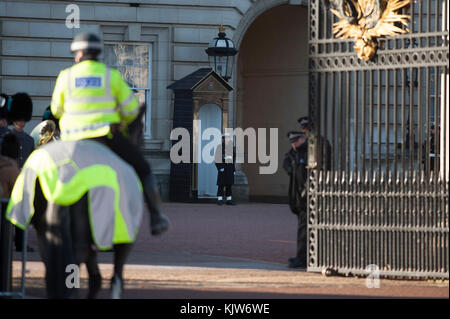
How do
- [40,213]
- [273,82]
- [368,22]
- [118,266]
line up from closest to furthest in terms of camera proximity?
[118,266], [40,213], [368,22], [273,82]

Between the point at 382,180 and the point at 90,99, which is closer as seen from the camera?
the point at 90,99

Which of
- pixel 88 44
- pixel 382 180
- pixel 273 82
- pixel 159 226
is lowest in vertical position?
pixel 159 226

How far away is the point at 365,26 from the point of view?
9656 mm

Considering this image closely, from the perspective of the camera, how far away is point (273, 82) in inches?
1066

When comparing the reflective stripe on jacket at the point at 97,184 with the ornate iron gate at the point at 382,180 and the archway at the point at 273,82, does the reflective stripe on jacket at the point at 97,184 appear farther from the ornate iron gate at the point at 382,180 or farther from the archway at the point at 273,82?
the archway at the point at 273,82

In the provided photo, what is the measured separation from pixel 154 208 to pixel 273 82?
20.3 meters

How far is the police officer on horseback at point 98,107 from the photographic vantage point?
6.87 metres

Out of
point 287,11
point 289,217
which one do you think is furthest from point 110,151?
point 287,11

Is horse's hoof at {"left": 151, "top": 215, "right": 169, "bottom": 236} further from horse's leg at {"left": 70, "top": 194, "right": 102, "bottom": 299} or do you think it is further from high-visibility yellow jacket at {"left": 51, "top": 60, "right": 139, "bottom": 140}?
high-visibility yellow jacket at {"left": 51, "top": 60, "right": 139, "bottom": 140}

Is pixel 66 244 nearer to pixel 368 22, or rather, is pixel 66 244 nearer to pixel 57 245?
pixel 57 245

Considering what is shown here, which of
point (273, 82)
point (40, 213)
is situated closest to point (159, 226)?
point (40, 213)

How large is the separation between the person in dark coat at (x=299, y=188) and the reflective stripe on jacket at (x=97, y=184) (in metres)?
3.96

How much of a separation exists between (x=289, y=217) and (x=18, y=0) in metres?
7.32

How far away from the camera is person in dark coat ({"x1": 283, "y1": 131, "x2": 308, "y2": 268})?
34.3 ft
